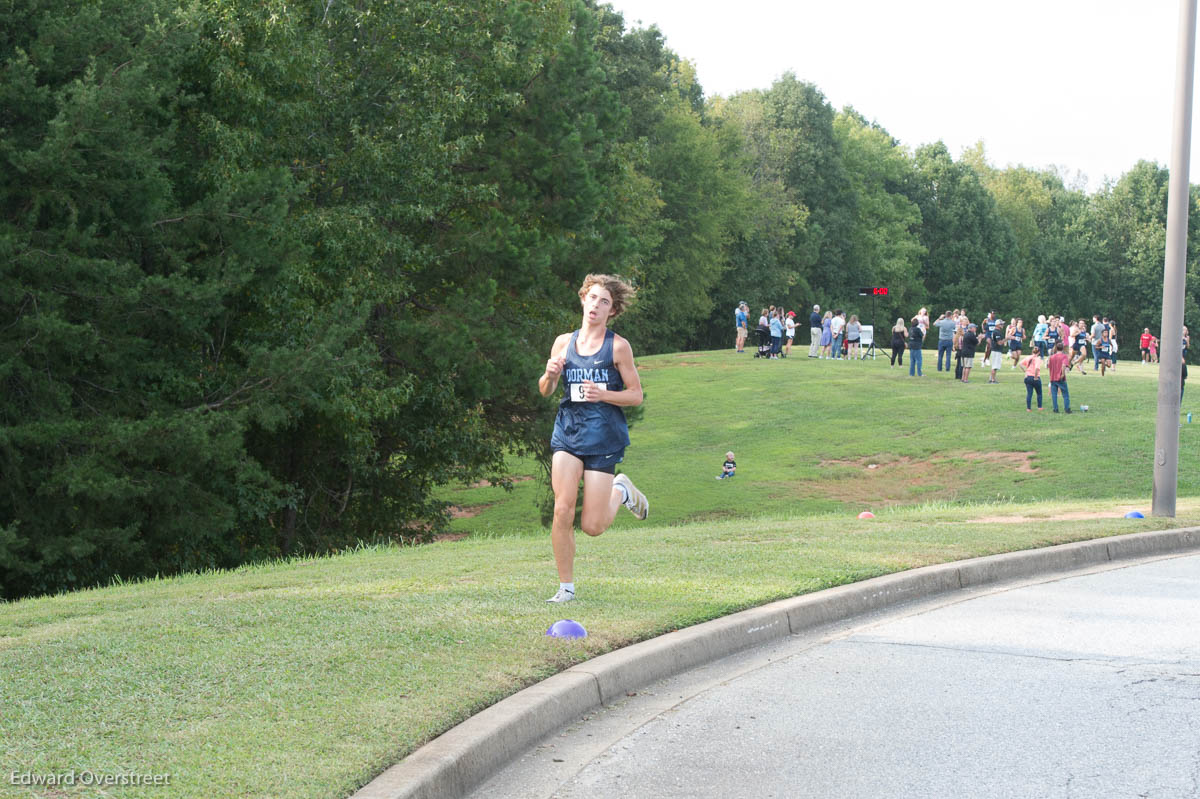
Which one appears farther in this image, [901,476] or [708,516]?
[901,476]

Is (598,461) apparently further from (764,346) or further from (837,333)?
(764,346)

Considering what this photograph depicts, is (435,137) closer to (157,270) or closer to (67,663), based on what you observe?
(157,270)

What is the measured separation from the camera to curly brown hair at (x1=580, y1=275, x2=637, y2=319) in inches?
291

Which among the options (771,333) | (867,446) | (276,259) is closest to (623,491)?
(276,259)

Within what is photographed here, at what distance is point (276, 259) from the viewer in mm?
19531

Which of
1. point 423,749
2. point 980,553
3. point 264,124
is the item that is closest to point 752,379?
point 264,124

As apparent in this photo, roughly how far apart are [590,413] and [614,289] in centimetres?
81

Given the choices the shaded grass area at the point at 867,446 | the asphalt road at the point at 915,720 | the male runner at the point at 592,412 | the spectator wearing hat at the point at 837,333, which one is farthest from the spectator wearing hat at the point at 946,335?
the male runner at the point at 592,412

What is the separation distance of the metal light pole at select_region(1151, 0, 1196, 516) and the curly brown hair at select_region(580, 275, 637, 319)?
26.6ft

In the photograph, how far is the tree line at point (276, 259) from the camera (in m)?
17.4

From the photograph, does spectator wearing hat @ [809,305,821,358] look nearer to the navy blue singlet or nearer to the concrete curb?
the concrete curb

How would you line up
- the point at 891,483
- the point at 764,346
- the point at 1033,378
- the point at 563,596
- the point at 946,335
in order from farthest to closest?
the point at 764,346, the point at 946,335, the point at 1033,378, the point at 891,483, the point at 563,596

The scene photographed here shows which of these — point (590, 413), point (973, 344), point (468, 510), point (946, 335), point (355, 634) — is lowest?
point (468, 510)

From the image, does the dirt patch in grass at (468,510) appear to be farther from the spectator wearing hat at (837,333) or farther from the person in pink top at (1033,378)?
the spectator wearing hat at (837,333)
